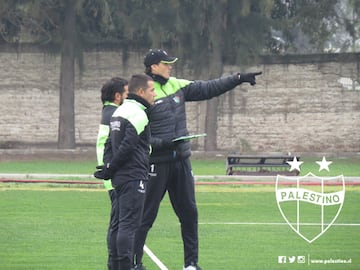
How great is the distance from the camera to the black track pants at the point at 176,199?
1181cm

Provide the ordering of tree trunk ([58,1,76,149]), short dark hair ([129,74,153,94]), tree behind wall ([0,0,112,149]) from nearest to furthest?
short dark hair ([129,74,153,94]) < tree behind wall ([0,0,112,149]) < tree trunk ([58,1,76,149])

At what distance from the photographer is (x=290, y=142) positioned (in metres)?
44.6

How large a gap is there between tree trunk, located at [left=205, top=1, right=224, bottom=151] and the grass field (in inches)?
736

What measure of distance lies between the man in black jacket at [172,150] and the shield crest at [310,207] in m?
3.15

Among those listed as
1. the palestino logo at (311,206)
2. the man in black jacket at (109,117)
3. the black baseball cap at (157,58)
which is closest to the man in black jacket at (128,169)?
the man in black jacket at (109,117)

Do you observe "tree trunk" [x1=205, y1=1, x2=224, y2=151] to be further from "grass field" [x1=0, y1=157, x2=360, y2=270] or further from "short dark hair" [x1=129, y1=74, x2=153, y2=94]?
"short dark hair" [x1=129, y1=74, x2=153, y2=94]

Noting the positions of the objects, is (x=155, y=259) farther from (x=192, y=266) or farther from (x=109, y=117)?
(x=109, y=117)

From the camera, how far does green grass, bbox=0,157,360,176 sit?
32.7m

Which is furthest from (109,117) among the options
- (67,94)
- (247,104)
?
(247,104)

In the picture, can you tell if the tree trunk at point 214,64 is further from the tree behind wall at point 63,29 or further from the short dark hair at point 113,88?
the short dark hair at point 113,88

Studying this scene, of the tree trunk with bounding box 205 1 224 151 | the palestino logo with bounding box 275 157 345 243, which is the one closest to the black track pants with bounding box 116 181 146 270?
the palestino logo with bounding box 275 157 345 243

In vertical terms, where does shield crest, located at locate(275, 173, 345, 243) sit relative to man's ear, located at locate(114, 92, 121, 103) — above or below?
below

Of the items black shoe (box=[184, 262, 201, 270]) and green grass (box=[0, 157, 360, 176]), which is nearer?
black shoe (box=[184, 262, 201, 270])

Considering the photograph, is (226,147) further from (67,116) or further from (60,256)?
(60,256)
